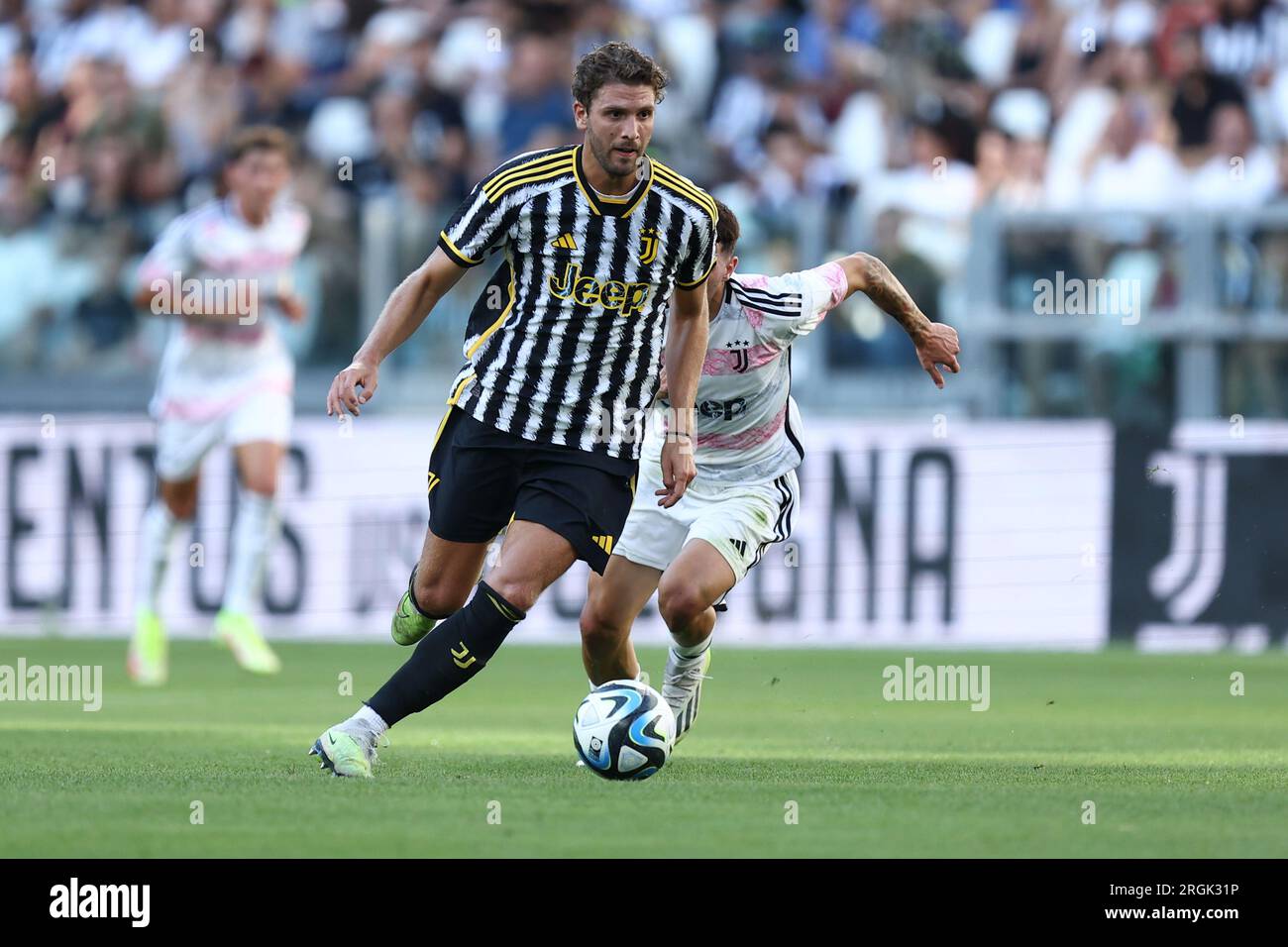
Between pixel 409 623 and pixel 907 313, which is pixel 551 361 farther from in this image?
pixel 907 313

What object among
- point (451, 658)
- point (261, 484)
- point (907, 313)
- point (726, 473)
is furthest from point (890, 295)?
point (261, 484)

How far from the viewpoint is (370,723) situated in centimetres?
686

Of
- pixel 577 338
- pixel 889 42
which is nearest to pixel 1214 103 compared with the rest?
pixel 889 42

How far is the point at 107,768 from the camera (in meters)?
7.31

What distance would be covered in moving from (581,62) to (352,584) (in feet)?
24.8

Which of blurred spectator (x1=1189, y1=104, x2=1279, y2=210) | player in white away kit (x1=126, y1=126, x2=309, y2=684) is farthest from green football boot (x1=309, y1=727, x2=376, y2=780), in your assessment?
blurred spectator (x1=1189, y1=104, x2=1279, y2=210)

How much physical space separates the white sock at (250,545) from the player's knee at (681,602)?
472cm

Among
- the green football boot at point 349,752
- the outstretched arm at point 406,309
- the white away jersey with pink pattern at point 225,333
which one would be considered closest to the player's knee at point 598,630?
the green football boot at point 349,752

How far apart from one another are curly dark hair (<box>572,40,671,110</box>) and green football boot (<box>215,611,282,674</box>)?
5.89 metres

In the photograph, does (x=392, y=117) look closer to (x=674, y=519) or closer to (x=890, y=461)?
(x=890, y=461)

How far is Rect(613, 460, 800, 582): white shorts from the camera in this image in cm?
825

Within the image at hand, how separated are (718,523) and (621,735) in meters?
1.52

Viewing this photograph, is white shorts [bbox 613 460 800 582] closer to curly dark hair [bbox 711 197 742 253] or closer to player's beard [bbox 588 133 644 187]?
curly dark hair [bbox 711 197 742 253]

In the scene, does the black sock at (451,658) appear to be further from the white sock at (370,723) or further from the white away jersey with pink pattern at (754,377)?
the white away jersey with pink pattern at (754,377)
